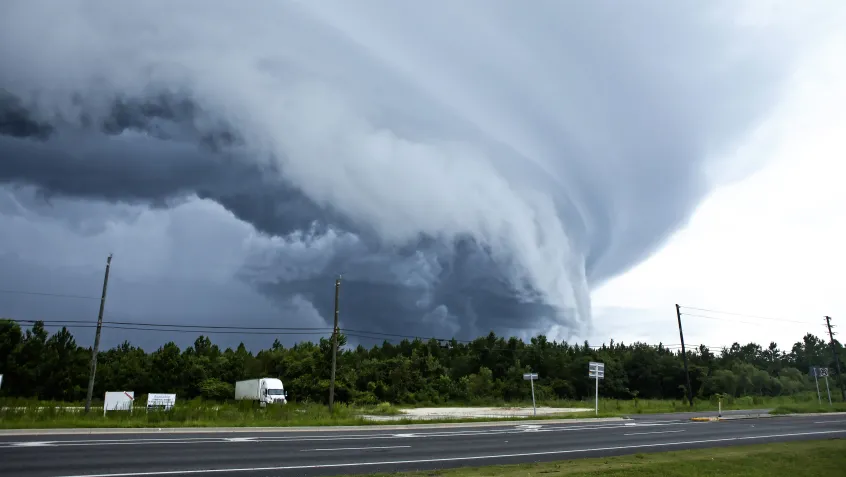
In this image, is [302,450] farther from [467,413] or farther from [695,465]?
[467,413]

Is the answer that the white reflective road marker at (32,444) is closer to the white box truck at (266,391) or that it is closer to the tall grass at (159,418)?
the tall grass at (159,418)

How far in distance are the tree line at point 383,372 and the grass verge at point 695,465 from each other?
181ft

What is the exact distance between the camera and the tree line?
238 feet

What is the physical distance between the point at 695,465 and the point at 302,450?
39.4 ft

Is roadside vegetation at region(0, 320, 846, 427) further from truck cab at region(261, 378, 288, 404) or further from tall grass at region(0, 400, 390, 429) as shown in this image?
tall grass at region(0, 400, 390, 429)

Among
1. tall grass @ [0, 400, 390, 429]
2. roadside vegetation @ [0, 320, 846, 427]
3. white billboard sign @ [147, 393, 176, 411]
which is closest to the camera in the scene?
tall grass @ [0, 400, 390, 429]

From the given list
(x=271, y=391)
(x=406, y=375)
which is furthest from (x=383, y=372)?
(x=271, y=391)

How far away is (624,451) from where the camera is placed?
63.3ft

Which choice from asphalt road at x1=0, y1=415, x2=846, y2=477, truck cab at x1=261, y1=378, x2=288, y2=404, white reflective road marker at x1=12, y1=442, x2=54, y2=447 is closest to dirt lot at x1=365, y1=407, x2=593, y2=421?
truck cab at x1=261, y1=378, x2=288, y2=404

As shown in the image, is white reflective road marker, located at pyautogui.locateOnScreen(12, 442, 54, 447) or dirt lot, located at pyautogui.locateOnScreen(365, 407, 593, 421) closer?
white reflective road marker, located at pyautogui.locateOnScreen(12, 442, 54, 447)

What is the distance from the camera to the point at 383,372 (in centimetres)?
7906

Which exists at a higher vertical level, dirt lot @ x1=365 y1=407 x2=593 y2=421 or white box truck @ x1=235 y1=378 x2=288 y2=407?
white box truck @ x1=235 y1=378 x2=288 y2=407

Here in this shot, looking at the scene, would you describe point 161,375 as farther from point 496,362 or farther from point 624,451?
point 624,451

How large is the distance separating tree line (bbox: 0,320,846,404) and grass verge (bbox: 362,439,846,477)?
181ft
